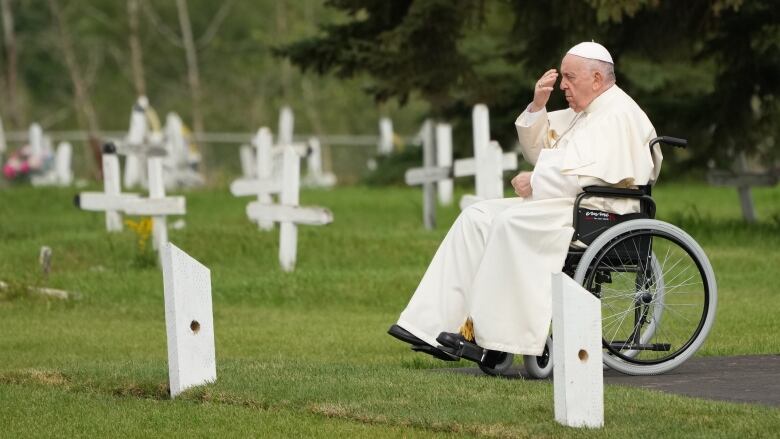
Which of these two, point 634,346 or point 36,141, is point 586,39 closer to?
point 634,346

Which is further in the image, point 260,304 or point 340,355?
point 260,304

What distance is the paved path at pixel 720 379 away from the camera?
24.2ft

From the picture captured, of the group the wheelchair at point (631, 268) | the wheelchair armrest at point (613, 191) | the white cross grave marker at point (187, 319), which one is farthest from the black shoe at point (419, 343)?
the wheelchair armrest at point (613, 191)

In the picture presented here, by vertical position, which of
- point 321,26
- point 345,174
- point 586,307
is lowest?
point 345,174

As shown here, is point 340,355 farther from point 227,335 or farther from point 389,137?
point 389,137

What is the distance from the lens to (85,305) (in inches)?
507

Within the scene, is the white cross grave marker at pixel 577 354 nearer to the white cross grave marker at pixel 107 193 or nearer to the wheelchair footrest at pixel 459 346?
the wheelchair footrest at pixel 459 346

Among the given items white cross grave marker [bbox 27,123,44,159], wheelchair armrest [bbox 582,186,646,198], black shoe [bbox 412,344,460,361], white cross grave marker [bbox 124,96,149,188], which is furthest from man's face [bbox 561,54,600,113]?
white cross grave marker [bbox 27,123,44,159]

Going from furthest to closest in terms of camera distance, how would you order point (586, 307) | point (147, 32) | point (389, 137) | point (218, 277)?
point (147, 32)
point (389, 137)
point (218, 277)
point (586, 307)

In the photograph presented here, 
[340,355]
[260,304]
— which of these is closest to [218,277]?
[260,304]

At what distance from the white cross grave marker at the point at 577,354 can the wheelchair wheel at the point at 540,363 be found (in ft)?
4.42

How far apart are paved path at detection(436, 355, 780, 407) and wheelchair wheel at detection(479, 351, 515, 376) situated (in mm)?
81

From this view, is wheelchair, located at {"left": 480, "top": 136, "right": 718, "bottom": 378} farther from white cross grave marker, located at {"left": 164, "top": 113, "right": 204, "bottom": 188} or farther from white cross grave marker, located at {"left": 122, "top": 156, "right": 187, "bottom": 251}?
white cross grave marker, located at {"left": 164, "top": 113, "right": 204, "bottom": 188}

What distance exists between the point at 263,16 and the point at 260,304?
39660 mm
